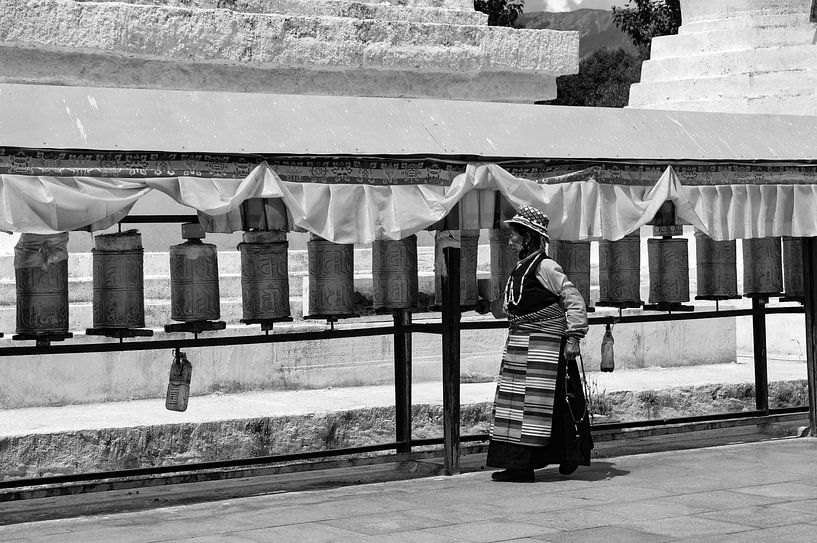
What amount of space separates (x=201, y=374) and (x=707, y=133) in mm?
3810

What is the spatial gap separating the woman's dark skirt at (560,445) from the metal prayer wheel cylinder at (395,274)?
0.91m

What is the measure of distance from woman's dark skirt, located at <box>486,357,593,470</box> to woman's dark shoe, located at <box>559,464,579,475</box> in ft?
Answer: 0.09

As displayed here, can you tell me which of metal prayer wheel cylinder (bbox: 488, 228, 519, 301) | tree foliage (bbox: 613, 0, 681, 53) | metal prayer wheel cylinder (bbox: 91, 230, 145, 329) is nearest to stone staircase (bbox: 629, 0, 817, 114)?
metal prayer wheel cylinder (bbox: 488, 228, 519, 301)

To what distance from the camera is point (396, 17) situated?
9867 mm

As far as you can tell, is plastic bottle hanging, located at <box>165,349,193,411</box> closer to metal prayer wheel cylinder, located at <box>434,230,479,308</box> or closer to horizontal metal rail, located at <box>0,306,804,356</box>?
horizontal metal rail, located at <box>0,306,804,356</box>

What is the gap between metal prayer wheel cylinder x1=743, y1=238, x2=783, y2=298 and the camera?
7.85m

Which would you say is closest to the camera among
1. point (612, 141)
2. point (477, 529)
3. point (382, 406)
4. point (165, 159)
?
point (477, 529)

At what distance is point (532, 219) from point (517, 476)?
1.29 m

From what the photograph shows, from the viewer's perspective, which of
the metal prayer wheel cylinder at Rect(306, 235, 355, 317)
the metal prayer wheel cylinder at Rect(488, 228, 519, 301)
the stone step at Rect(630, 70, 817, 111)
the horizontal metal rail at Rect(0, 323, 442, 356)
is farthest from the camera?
the stone step at Rect(630, 70, 817, 111)

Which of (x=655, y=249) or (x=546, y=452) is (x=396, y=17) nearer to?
(x=655, y=249)

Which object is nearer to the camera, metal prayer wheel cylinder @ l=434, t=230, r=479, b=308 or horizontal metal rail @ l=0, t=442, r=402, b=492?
horizontal metal rail @ l=0, t=442, r=402, b=492

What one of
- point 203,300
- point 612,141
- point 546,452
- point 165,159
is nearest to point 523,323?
point 546,452

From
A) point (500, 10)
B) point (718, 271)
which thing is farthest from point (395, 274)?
point (500, 10)

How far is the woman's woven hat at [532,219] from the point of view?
612 centimetres
